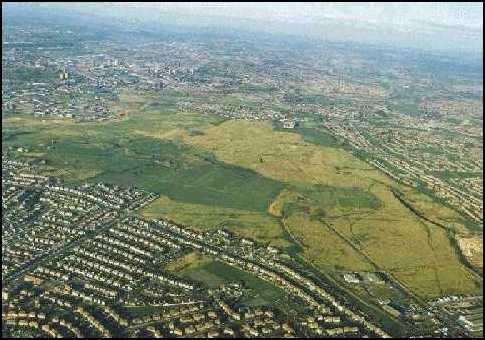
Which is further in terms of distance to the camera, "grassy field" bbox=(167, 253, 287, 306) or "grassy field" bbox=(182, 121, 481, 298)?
"grassy field" bbox=(182, 121, 481, 298)

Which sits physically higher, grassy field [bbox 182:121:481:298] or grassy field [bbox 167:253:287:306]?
grassy field [bbox 167:253:287:306]

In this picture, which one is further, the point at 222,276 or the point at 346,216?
the point at 346,216

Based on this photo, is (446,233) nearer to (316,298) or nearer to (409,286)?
(409,286)

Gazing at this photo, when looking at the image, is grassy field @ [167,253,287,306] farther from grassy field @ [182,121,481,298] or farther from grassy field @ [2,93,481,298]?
grassy field @ [182,121,481,298]

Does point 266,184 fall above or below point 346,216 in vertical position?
below

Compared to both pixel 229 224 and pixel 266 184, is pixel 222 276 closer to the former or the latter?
pixel 229 224

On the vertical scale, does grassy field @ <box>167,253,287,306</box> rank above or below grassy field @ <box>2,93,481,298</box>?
above

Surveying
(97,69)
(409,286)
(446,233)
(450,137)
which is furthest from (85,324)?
(97,69)

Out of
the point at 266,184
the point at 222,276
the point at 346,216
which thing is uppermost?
the point at 222,276

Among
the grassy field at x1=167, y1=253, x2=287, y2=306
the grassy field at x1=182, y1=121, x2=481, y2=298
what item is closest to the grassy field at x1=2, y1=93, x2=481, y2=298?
the grassy field at x1=182, y1=121, x2=481, y2=298

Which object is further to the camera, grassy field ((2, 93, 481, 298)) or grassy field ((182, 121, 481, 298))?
grassy field ((2, 93, 481, 298))

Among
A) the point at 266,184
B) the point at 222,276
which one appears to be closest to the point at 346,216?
the point at 266,184
